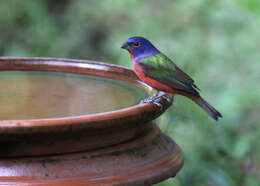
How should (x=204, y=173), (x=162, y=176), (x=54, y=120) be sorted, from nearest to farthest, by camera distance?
(x=54, y=120)
(x=162, y=176)
(x=204, y=173)

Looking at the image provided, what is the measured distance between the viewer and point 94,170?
6.17 ft

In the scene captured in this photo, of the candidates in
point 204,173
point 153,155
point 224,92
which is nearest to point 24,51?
point 224,92

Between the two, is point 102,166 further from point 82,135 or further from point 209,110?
point 209,110

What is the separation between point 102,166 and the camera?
1.91 m

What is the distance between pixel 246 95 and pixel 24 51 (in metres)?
2.97

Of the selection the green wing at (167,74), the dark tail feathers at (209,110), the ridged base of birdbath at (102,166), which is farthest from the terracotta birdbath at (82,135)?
the dark tail feathers at (209,110)

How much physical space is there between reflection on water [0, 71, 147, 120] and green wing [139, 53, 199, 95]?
0.14m

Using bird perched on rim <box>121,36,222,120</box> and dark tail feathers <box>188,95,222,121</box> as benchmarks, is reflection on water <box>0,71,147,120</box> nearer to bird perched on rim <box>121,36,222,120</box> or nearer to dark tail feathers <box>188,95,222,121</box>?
bird perched on rim <box>121,36,222,120</box>

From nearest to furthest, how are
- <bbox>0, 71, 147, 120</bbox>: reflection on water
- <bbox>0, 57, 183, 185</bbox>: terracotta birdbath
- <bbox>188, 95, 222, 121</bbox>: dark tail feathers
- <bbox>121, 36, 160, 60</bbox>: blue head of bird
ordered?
1. <bbox>0, 57, 183, 185</bbox>: terracotta birdbath
2. <bbox>0, 71, 147, 120</bbox>: reflection on water
3. <bbox>188, 95, 222, 121</bbox>: dark tail feathers
4. <bbox>121, 36, 160, 60</bbox>: blue head of bird

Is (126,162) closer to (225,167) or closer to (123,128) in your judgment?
(123,128)

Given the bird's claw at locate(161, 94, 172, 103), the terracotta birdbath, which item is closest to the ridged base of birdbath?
the terracotta birdbath

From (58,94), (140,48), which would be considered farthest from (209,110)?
(58,94)

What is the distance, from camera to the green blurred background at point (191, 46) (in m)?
3.81

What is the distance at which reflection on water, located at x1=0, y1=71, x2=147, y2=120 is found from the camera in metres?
2.16
